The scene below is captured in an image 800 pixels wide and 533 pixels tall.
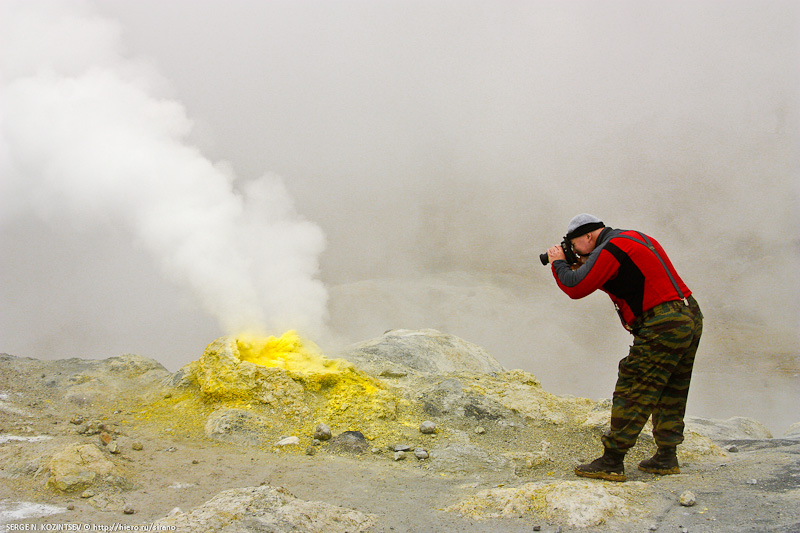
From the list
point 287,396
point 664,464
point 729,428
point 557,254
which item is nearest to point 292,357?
point 287,396

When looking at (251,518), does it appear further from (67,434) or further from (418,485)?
(67,434)

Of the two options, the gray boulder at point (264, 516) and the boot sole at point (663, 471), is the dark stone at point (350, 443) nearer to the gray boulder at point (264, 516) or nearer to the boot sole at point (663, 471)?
the gray boulder at point (264, 516)

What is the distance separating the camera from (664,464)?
3012 millimetres

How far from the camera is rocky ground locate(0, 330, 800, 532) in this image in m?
2.31

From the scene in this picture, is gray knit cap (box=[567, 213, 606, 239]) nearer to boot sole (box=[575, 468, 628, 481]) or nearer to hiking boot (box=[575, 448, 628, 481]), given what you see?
hiking boot (box=[575, 448, 628, 481])

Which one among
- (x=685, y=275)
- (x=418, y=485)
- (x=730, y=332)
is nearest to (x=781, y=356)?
(x=730, y=332)

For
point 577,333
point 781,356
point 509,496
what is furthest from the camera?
point 577,333

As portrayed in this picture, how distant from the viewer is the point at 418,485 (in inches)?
118

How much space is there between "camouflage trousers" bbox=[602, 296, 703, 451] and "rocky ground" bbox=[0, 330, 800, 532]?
0.29 meters

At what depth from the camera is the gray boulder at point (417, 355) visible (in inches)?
219

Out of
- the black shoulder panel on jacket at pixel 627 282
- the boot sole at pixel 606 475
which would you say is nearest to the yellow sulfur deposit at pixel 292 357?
the boot sole at pixel 606 475

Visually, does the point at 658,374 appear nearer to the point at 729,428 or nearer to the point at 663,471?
the point at 663,471

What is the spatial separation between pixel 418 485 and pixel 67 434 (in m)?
2.46

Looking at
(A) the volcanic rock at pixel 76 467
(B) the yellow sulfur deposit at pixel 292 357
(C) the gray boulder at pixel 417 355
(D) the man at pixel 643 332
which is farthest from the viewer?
(C) the gray boulder at pixel 417 355
